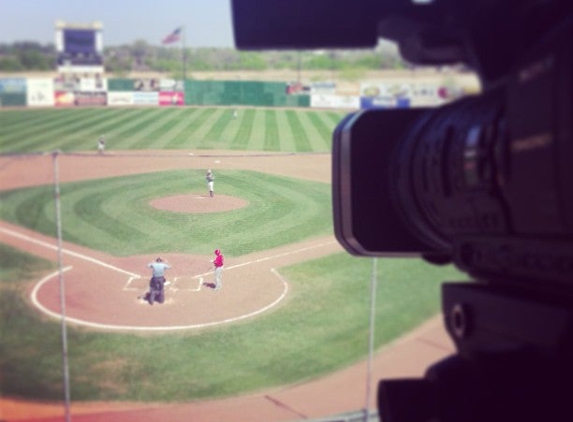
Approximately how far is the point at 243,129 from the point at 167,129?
0.61 m

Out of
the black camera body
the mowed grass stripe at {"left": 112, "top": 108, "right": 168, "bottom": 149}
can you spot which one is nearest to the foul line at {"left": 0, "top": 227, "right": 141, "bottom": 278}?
the mowed grass stripe at {"left": 112, "top": 108, "right": 168, "bottom": 149}

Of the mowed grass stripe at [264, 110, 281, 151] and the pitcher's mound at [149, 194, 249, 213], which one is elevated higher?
the mowed grass stripe at [264, 110, 281, 151]

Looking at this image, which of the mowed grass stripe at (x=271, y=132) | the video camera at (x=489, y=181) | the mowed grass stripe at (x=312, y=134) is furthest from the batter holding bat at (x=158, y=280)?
the video camera at (x=489, y=181)

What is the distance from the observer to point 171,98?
4.62 m

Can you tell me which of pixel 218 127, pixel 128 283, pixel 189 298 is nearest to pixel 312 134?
pixel 218 127

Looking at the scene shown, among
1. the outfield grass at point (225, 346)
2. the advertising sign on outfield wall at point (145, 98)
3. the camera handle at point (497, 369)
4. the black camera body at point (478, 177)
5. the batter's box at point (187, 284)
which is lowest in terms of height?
the outfield grass at point (225, 346)

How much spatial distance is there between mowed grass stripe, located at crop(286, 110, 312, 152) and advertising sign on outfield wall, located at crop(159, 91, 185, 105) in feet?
3.17

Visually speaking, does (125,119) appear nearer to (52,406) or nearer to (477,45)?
(52,406)

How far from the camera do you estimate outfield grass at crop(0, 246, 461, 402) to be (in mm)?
4289

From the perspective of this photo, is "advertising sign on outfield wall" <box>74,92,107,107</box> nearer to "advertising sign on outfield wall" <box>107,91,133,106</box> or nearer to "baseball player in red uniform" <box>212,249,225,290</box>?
"advertising sign on outfield wall" <box>107,91,133,106</box>

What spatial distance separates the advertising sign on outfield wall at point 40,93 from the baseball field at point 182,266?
206 mm

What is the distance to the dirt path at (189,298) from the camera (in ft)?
13.6

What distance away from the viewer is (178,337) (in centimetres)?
465

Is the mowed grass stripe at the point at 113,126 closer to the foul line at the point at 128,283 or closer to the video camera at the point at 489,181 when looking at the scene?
the foul line at the point at 128,283
